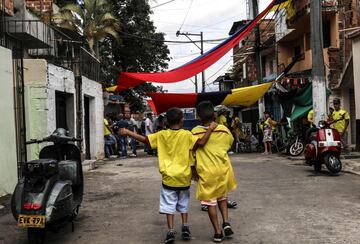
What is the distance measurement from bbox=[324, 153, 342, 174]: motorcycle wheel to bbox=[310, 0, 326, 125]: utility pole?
2542mm

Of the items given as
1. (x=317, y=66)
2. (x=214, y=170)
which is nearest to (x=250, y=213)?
(x=214, y=170)

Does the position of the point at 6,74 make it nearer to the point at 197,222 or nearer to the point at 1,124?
the point at 1,124

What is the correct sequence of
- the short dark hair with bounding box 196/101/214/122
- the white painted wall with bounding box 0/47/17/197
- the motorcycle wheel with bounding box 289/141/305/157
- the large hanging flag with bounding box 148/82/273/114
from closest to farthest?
1. the short dark hair with bounding box 196/101/214/122
2. the white painted wall with bounding box 0/47/17/197
3. the large hanging flag with bounding box 148/82/273/114
4. the motorcycle wheel with bounding box 289/141/305/157

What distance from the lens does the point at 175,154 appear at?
5.20 meters

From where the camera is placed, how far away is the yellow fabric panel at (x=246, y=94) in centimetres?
1461

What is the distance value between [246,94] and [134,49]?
2001cm

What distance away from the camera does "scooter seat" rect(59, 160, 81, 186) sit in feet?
18.8

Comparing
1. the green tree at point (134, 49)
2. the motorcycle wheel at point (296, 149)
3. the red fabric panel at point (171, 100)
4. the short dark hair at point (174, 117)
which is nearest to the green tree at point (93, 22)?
the red fabric panel at point (171, 100)

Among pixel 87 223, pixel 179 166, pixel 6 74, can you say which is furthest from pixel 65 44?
pixel 179 166

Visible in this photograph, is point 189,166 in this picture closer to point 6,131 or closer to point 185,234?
point 185,234

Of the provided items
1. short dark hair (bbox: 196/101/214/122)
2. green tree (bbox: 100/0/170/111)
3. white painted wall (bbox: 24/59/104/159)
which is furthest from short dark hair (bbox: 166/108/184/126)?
green tree (bbox: 100/0/170/111)

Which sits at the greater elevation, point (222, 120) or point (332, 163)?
point (222, 120)

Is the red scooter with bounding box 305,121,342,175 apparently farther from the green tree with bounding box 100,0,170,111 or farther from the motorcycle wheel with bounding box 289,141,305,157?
the green tree with bounding box 100,0,170,111

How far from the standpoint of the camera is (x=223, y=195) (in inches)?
206
